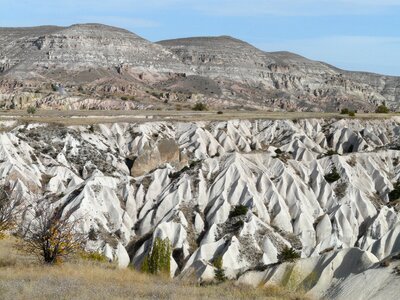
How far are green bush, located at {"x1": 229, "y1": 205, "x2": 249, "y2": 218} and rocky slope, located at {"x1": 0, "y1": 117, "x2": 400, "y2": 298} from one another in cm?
28

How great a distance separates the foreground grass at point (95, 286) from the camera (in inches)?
673

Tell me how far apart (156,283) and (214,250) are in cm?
2300

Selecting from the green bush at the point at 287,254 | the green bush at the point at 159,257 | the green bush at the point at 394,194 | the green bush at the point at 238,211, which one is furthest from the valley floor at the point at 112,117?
the green bush at the point at 287,254

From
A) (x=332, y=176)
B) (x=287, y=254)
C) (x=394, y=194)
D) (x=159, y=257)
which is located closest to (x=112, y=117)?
(x=332, y=176)

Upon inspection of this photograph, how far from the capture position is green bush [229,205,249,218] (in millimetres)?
49781

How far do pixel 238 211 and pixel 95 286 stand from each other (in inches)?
1269

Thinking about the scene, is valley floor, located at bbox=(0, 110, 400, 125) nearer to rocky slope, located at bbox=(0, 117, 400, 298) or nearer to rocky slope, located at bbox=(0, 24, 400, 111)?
rocky slope, located at bbox=(0, 117, 400, 298)

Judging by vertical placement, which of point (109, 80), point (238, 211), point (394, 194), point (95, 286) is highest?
point (109, 80)

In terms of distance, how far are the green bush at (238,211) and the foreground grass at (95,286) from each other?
89.3 ft

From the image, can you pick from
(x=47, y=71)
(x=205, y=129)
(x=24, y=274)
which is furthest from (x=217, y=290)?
(x=47, y=71)

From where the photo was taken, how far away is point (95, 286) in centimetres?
1853

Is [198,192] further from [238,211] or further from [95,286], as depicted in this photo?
[95,286]

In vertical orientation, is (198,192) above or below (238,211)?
above

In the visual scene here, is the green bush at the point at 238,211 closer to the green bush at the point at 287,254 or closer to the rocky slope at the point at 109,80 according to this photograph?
the green bush at the point at 287,254
